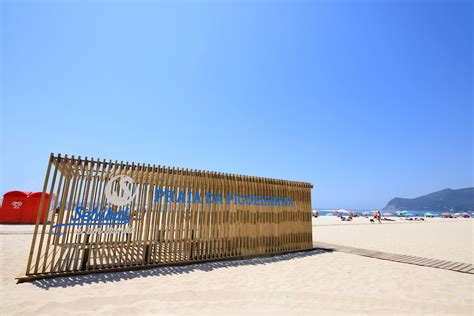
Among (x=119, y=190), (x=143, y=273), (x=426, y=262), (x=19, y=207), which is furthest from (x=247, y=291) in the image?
(x=19, y=207)

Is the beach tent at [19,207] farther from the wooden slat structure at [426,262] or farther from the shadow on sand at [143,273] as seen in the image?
the wooden slat structure at [426,262]

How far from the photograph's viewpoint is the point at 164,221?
6754 millimetres

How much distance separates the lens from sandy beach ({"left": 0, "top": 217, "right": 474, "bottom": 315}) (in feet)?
13.3

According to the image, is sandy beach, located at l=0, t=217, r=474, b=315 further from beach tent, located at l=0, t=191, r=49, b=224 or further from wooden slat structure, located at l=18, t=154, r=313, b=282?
beach tent, located at l=0, t=191, r=49, b=224

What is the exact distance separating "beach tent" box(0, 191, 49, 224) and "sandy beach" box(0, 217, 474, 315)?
1097cm

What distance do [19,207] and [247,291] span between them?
58.4 ft

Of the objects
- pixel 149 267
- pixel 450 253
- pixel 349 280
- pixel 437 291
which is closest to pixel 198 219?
pixel 149 267

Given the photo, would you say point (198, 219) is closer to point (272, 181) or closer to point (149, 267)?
point (149, 267)

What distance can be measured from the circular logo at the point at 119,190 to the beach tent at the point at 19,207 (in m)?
12.8

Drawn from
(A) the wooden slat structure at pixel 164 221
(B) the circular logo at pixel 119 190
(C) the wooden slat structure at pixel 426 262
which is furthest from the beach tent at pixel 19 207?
(C) the wooden slat structure at pixel 426 262

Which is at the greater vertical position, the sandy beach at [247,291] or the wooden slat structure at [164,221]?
the wooden slat structure at [164,221]

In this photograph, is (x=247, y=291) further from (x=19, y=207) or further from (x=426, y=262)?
(x=19, y=207)

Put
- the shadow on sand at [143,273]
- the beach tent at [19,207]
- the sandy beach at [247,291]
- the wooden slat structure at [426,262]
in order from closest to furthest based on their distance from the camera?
the sandy beach at [247,291], the shadow on sand at [143,273], the wooden slat structure at [426,262], the beach tent at [19,207]

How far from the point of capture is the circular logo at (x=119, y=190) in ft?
20.1
